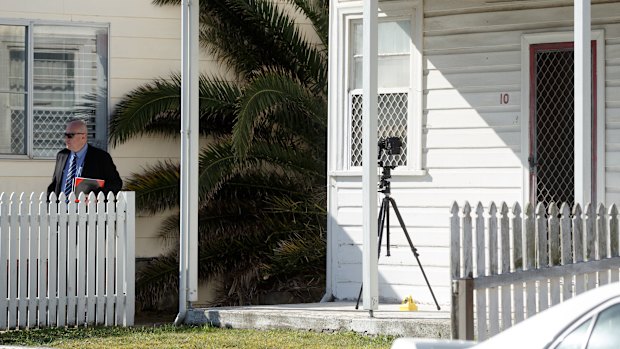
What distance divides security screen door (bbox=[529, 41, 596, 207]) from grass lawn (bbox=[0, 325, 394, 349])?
286 cm

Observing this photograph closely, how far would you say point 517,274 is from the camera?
8711mm

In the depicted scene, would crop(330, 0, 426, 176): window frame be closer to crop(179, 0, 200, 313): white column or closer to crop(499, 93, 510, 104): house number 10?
crop(499, 93, 510, 104): house number 10

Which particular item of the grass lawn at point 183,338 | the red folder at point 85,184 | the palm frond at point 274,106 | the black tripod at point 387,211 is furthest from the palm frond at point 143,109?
the black tripod at point 387,211

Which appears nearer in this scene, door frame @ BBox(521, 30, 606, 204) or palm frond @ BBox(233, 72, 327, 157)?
door frame @ BBox(521, 30, 606, 204)

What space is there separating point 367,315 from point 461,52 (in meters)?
3.23

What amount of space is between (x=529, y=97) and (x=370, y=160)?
2454mm

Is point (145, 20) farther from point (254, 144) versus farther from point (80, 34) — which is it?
point (254, 144)

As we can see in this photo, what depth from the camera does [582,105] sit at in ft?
34.1

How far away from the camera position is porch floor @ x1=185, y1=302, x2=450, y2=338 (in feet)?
36.3

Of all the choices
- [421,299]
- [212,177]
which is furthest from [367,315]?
[212,177]

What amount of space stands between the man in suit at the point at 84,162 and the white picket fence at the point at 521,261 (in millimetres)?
5056

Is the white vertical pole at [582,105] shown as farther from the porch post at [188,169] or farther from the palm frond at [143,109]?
the palm frond at [143,109]

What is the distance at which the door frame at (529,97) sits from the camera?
41.1 feet

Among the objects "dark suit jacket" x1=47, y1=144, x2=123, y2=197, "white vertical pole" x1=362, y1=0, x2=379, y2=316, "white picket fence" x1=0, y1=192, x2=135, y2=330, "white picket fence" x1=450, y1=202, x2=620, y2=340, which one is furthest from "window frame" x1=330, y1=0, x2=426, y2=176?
A: "white picket fence" x1=450, y1=202, x2=620, y2=340
